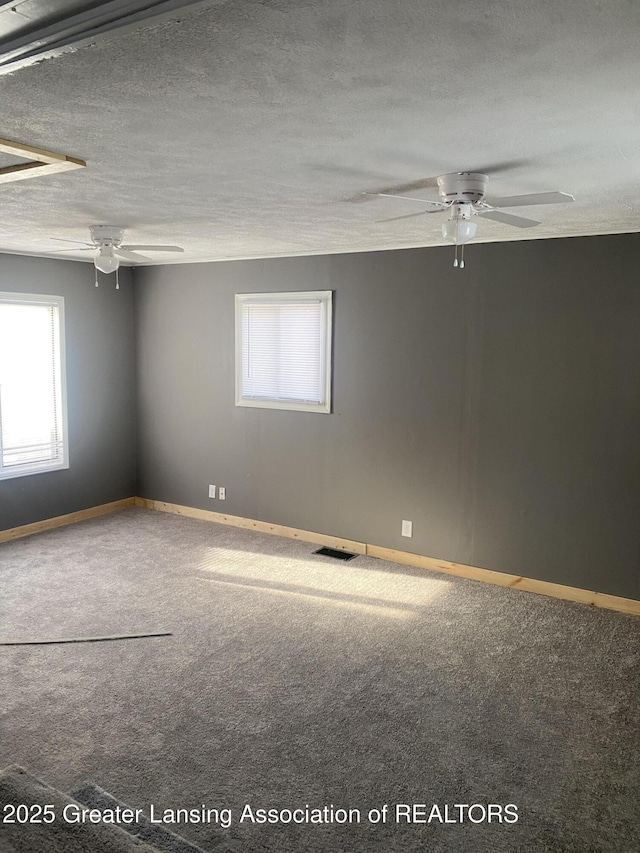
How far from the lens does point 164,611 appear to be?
4324 millimetres

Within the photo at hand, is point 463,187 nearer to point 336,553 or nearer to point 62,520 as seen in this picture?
point 336,553

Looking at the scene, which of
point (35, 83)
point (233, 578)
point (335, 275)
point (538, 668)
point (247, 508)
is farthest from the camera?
point (247, 508)

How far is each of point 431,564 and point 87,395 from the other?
3.48 metres

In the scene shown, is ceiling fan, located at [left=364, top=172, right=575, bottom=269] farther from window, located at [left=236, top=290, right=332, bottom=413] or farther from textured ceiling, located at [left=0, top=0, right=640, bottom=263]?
window, located at [left=236, top=290, right=332, bottom=413]

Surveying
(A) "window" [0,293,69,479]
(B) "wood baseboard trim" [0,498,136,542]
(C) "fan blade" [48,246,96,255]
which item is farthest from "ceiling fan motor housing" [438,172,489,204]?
(B) "wood baseboard trim" [0,498,136,542]

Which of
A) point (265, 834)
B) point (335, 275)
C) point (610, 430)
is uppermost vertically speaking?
point (335, 275)

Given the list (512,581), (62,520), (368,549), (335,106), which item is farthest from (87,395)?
(335,106)

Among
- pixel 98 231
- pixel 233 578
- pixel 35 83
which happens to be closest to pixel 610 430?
pixel 233 578

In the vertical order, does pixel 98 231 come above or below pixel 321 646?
above

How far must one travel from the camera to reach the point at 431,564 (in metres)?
5.20

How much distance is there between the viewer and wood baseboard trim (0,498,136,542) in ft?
19.0

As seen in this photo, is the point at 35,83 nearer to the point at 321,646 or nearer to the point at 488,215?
the point at 488,215

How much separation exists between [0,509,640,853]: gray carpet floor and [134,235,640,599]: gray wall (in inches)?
17.9

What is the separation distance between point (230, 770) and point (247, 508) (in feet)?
11.4
